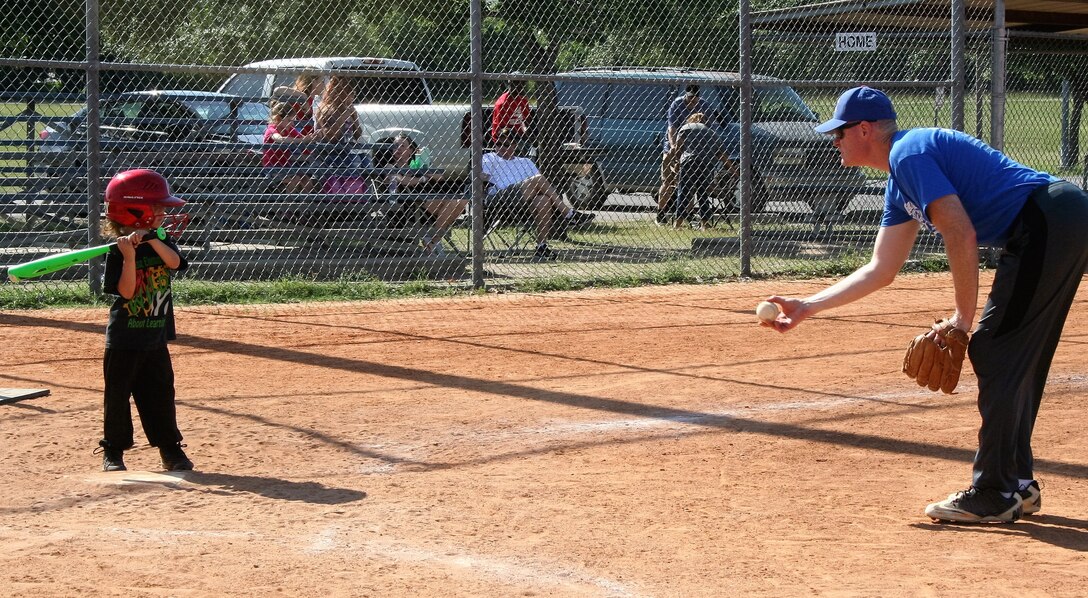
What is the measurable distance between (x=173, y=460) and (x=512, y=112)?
7994 millimetres

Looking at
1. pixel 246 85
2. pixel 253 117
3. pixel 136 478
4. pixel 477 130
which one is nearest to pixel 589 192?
pixel 246 85

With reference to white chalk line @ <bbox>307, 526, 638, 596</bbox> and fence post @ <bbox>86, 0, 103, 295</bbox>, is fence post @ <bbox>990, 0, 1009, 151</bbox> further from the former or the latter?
white chalk line @ <bbox>307, 526, 638, 596</bbox>

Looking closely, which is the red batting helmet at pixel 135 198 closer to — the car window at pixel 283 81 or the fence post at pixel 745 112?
the fence post at pixel 745 112

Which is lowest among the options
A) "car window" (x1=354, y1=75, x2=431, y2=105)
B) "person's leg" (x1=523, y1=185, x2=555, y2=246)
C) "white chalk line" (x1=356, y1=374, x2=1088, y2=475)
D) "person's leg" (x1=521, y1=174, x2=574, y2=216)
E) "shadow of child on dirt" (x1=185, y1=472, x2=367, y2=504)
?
"shadow of child on dirt" (x1=185, y1=472, x2=367, y2=504)

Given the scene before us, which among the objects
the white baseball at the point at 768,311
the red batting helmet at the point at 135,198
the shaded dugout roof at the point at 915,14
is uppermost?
the shaded dugout roof at the point at 915,14

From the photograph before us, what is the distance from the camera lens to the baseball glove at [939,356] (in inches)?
179

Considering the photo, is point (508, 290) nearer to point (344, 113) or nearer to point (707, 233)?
point (344, 113)

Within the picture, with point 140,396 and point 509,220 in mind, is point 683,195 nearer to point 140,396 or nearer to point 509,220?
point 509,220

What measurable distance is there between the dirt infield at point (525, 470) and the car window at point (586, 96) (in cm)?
691

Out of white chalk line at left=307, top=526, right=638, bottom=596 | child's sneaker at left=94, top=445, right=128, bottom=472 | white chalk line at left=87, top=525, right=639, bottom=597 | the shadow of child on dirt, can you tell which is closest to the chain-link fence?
child's sneaker at left=94, top=445, right=128, bottom=472

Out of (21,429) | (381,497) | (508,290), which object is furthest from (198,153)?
(381,497)

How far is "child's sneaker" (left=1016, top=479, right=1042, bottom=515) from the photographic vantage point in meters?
4.73

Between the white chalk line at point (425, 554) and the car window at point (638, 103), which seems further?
the car window at point (638, 103)

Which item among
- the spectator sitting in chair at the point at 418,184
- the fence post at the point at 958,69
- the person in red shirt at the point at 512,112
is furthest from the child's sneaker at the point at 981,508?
the person in red shirt at the point at 512,112
